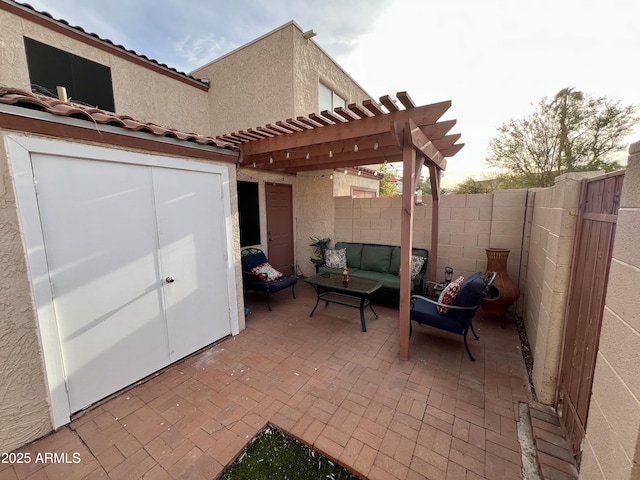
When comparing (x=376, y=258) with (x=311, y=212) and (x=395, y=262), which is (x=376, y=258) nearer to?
(x=395, y=262)

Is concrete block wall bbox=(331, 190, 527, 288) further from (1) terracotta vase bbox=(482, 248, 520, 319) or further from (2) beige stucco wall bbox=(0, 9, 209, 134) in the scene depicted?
(2) beige stucco wall bbox=(0, 9, 209, 134)

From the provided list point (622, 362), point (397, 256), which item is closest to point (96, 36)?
point (397, 256)

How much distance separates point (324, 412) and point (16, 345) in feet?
8.95

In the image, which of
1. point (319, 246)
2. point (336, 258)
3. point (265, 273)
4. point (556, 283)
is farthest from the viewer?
point (319, 246)

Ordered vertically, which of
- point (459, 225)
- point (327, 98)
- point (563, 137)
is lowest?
point (459, 225)

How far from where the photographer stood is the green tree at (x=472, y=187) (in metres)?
13.1

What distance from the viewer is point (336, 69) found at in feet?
23.1

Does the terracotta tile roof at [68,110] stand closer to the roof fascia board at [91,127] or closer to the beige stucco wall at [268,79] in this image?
the roof fascia board at [91,127]

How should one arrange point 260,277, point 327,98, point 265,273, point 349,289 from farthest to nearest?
point 327,98 < point 265,273 < point 260,277 < point 349,289

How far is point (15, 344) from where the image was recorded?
6.91 ft

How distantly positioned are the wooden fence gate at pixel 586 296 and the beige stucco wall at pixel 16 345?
4.31 metres

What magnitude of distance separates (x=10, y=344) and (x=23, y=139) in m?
1.68

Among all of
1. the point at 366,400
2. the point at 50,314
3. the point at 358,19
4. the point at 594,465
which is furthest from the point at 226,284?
the point at 358,19

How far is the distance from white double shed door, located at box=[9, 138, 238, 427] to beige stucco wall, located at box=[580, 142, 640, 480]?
373 centimetres
